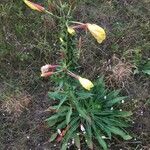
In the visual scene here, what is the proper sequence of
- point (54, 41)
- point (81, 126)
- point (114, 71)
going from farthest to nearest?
point (54, 41) < point (114, 71) < point (81, 126)

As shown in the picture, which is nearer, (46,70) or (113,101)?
(46,70)

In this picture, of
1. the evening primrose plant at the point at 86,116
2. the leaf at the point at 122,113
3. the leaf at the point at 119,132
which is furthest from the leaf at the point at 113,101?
the leaf at the point at 119,132

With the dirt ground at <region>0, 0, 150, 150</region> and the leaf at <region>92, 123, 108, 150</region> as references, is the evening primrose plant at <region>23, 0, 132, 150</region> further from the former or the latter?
the dirt ground at <region>0, 0, 150, 150</region>

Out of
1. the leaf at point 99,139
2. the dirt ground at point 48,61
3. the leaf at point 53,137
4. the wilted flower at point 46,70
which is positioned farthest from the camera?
the dirt ground at point 48,61

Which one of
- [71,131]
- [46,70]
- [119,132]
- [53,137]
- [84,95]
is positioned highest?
[46,70]

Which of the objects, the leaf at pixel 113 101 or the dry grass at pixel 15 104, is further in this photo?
the dry grass at pixel 15 104

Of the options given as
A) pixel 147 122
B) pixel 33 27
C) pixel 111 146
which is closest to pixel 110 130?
pixel 111 146

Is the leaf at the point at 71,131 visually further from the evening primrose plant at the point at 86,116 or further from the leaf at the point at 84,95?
the leaf at the point at 84,95

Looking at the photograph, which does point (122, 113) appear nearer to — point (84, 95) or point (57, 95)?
point (84, 95)

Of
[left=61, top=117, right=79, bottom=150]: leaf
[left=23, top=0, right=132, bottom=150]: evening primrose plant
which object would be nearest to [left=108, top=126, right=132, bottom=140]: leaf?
[left=23, top=0, right=132, bottom=150]: evening primrose plant

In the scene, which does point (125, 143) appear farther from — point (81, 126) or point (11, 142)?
point (11, 142)

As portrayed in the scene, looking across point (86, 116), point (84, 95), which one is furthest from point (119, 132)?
point (84, 95)
